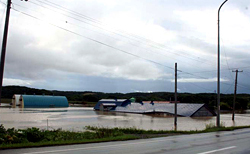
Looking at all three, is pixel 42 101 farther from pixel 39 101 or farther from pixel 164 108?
pixel 164 108

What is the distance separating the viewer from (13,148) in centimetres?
1134

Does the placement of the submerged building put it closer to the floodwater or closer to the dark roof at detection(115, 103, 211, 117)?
the dark roof at detection(115, 103, 211, 117)

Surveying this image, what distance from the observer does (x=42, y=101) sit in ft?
278

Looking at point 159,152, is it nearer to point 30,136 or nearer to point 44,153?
point 44,153

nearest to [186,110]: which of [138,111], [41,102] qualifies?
[138,111]

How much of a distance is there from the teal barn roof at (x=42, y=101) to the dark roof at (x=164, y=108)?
Answer: 2340 centimetres

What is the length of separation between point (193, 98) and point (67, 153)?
114 metres

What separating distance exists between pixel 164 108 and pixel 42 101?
42042 mm

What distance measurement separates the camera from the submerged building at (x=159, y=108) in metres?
61.3

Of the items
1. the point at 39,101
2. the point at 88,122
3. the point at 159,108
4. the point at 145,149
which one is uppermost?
the point at 39,101

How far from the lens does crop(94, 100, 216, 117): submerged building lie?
61.3 metres

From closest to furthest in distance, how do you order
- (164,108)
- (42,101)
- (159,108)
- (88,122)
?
(88,122) < (164,108) < (159,108) < (42,101)

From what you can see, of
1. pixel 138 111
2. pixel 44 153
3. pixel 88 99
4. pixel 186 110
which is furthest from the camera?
pixel 88 99

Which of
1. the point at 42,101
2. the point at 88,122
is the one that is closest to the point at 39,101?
the point at 42,101
